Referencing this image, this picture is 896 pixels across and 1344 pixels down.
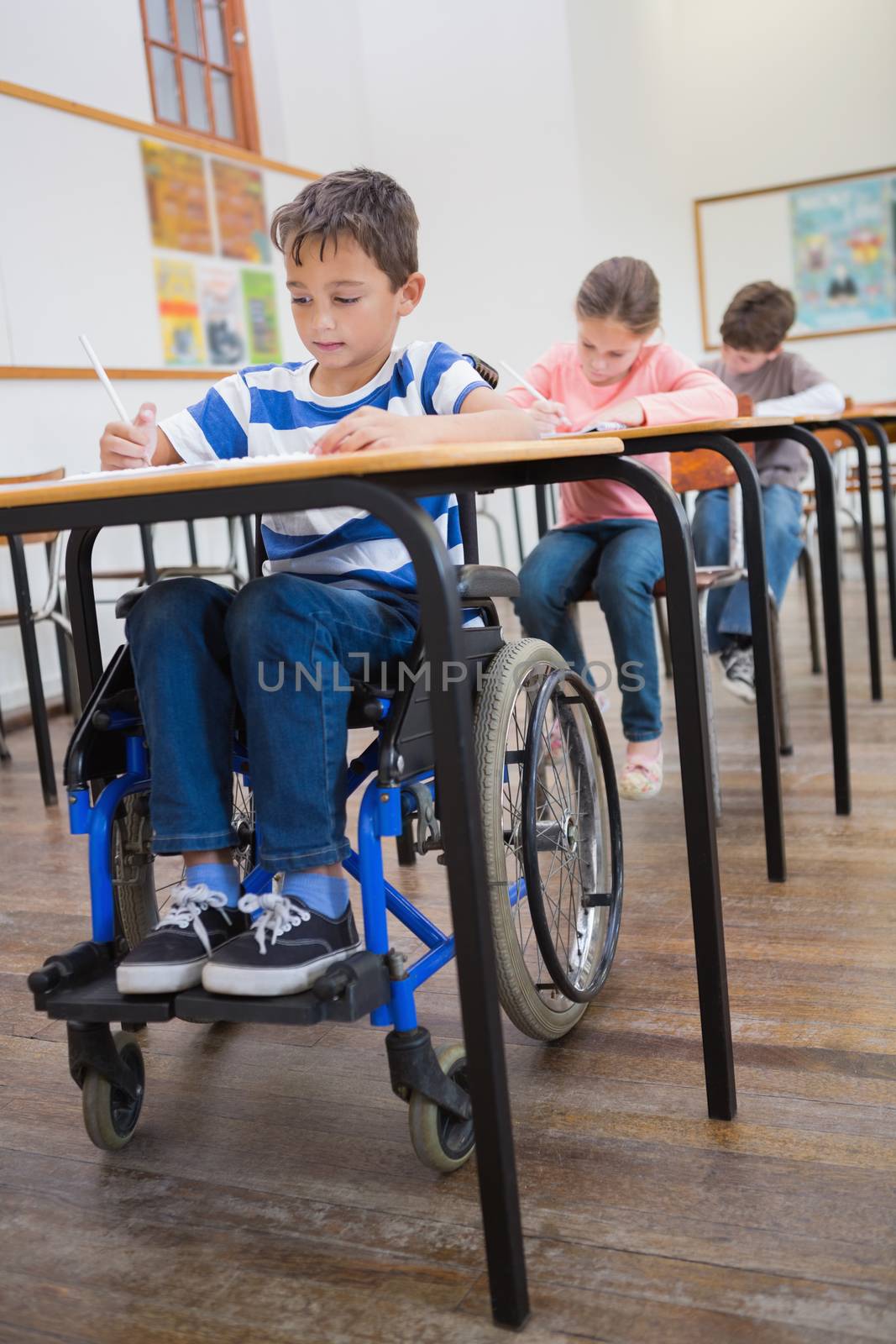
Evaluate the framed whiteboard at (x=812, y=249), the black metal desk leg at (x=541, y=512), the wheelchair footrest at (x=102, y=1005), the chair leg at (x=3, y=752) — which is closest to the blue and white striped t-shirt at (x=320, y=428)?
the wheelchair footrest at (x=102, y=1005)

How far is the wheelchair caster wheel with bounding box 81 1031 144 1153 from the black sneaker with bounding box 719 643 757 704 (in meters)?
1.83

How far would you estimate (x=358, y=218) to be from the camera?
1270 mm

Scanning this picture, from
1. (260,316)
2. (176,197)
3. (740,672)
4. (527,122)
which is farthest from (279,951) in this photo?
(527,122)

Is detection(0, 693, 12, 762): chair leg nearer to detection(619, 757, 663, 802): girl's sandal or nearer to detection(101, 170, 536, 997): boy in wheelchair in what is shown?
detection(619, 757, 663, 802): girl's sandal

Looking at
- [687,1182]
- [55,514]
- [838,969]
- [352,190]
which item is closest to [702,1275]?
[687,1182]

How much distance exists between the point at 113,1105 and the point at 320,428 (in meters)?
0.72

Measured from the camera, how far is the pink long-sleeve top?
2186 mm

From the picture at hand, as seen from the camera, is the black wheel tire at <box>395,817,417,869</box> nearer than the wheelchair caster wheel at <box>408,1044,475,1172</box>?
No

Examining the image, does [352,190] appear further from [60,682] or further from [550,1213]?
[60,682]

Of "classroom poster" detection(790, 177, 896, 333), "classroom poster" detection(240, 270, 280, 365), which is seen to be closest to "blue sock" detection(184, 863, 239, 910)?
"classroom poster" detection(240, 270, 280, 365)

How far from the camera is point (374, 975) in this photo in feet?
3.41

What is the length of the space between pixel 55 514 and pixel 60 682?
3.32 metres

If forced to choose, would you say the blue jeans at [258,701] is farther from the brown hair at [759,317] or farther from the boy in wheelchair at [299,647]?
the brown hair at [759,317]

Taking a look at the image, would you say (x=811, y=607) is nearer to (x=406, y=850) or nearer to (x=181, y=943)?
(x=406, y=850)
